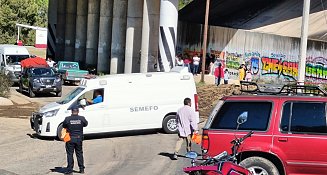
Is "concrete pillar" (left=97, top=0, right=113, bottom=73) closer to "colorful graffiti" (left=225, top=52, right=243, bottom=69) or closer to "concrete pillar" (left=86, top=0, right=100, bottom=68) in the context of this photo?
"concrete pillar" (left=86, top=0, right=100, bottom=68)

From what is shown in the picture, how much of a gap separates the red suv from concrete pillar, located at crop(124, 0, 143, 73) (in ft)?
124

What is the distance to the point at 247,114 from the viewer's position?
10461 mm

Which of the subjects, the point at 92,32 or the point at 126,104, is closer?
the point at 126,104

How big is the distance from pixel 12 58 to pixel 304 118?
3298cm

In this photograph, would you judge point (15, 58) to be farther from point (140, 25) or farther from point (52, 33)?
point (52, 33)

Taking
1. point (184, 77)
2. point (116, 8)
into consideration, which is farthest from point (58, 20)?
point (184, 77)

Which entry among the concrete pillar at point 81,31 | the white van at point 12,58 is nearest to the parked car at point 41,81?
the white van at point 12,58

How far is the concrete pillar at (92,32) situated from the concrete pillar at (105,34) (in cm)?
233

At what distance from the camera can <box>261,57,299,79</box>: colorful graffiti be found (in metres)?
41.2

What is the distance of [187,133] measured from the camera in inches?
600

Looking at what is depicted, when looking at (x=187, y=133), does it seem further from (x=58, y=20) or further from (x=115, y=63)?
(x=58, y=20)

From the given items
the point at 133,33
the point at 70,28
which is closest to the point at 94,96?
the point at 133,33

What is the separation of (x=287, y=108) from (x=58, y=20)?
5237 centimetres

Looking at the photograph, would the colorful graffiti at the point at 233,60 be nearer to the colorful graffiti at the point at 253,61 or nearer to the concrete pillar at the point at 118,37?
the colorful graffiti at the point at 253,61
